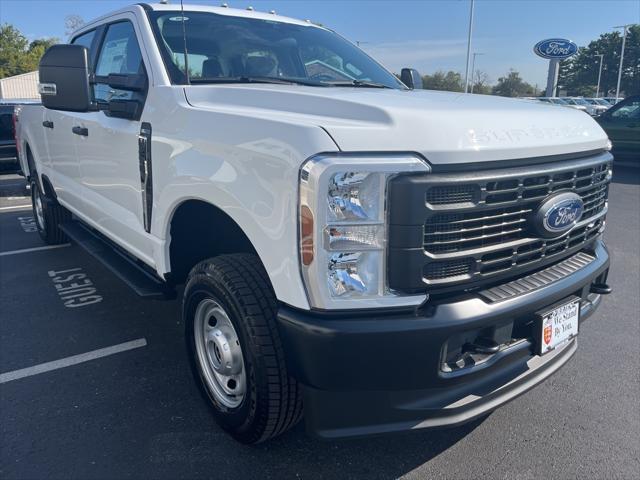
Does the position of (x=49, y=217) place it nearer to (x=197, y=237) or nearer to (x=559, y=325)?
(x=197, y=237)

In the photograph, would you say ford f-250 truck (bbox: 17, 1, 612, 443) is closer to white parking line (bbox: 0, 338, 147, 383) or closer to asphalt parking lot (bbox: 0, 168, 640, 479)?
asphalt parking lot (bbox: 0, 168, 640, 479)

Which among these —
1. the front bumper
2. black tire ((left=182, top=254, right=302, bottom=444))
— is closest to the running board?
black tire ((left=182, top=254, right=302, bottom=444))

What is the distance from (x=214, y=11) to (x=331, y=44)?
88cm

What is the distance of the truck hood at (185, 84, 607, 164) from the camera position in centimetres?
197

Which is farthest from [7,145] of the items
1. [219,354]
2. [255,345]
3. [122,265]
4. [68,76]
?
[255,345]

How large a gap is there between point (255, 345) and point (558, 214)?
1.37 metres

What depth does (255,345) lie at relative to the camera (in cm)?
219

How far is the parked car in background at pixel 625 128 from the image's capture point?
1188 centimetres

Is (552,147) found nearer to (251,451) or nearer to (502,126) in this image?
(502,126)

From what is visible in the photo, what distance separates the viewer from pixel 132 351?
360cm

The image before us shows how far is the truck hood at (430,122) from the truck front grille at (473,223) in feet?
0.31

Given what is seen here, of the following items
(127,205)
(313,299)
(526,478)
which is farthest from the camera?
(127,205)

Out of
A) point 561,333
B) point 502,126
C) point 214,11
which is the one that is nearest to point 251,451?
point 561,333

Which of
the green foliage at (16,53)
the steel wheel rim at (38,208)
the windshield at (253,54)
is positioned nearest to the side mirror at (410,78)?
the windshield at (253,54)
